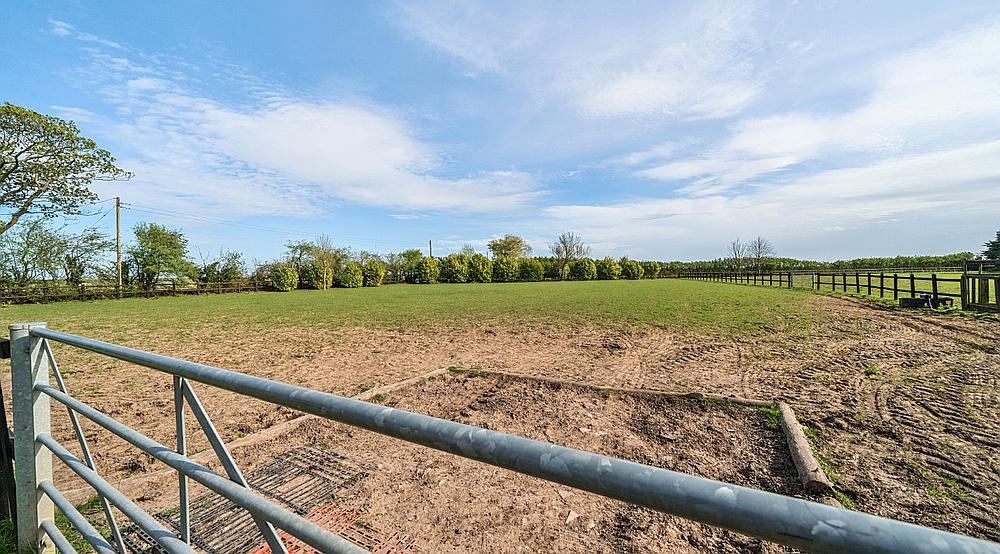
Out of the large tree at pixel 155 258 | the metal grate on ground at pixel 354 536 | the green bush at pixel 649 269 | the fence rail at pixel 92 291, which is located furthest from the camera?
the green bush at pixel 649 269

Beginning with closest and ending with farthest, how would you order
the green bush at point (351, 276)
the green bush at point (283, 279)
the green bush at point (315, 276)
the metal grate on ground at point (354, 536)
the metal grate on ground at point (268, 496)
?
the metal grate on ground at point (354, 536) → the metal grate on ground at point (268, 496) → the green bush at point (283, 279) → the green bush at point (315, 276) → the green bush at point (351, 276)

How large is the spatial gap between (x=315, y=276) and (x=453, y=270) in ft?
52.6

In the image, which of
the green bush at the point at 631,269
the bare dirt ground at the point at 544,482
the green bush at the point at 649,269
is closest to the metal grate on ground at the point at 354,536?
the bare dirt ground at the point at 544,482

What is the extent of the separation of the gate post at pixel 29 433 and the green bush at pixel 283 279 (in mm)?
41577

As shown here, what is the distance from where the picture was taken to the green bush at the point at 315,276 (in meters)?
42.7

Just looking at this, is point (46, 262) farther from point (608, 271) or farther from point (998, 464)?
point (608, 271)

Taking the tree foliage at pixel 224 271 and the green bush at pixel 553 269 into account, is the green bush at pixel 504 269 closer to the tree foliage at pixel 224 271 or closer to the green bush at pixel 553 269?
the green bush at pixel 553 269

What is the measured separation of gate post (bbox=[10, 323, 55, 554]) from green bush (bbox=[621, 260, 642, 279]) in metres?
60.7

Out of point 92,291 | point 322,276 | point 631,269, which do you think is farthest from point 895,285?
point 631,269

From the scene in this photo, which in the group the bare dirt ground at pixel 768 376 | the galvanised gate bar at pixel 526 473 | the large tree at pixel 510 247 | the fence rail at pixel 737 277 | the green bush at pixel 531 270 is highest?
the large tree at pixel 510 247

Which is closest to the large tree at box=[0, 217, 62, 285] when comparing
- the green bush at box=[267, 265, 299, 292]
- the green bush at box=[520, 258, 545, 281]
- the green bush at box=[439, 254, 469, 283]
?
the green bush at box=[267, 265, 299, 292]

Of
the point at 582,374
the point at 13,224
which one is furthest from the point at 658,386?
the point at 13,224

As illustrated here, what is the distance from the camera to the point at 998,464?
11.3ft

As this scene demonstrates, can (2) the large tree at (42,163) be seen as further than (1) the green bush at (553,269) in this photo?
No
